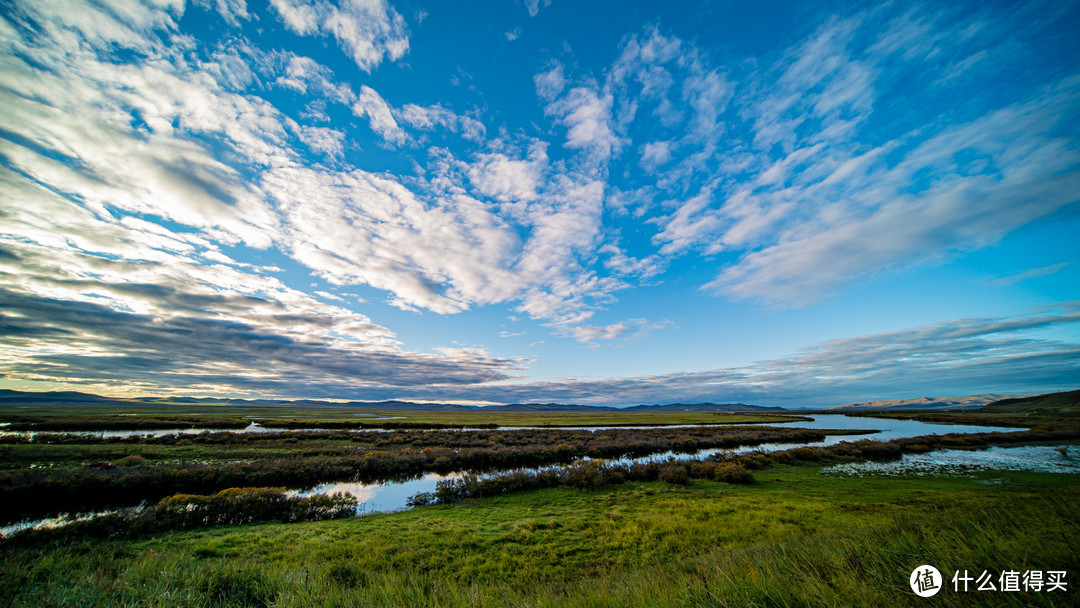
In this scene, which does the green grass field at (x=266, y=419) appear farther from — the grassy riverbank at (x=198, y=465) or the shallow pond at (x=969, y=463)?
the shallow pond at (x=969, y=463)

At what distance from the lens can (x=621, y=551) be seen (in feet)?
33.5

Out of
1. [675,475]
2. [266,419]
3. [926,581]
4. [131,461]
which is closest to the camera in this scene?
[926,581]

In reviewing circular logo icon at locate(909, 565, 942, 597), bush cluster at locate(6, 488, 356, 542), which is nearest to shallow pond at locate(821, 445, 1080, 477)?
circular logo icon at locate(909, 565, 942, 597)

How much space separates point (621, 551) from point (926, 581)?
864 centimetres

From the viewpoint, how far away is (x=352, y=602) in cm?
383

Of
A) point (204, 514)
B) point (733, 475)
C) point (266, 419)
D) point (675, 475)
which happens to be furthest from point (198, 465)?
point (266, 419)

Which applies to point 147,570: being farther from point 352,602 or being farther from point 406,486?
point 406,486

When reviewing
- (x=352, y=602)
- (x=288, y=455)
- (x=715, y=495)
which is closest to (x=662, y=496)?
(x=715, y=495)

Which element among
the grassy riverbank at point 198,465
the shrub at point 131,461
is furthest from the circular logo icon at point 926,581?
the shrub at point 131,461

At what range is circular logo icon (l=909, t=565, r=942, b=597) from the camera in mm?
2956

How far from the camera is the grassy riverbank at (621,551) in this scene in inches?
133

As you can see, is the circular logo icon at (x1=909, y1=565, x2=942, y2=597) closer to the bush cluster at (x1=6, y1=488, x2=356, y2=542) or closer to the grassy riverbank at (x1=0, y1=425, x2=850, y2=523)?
the bush cluster at (x1=6, y1=488, x2=356, y2=542)

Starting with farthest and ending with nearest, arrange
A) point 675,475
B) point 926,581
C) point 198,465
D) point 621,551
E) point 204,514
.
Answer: point 198,465, point 675,475, point 204,514, point 621,551, point 926,581

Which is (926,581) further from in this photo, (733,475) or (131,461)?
(131,461)
